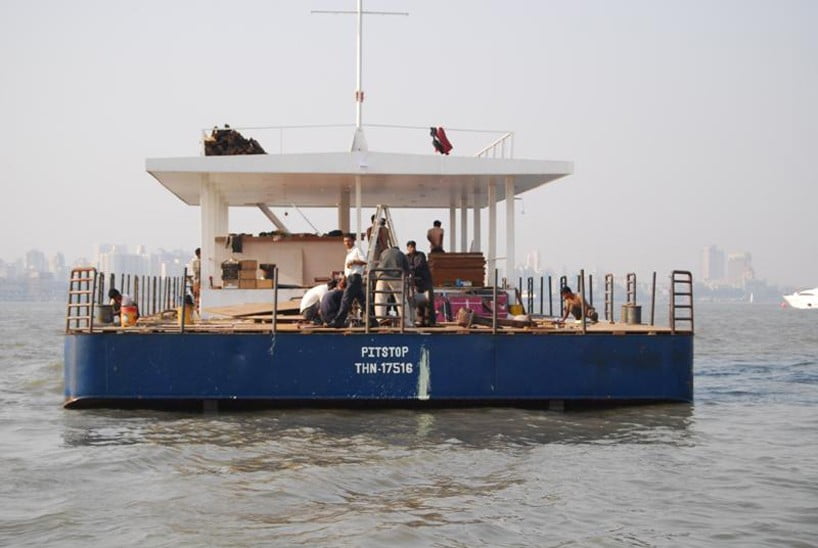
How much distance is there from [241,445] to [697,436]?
596cm

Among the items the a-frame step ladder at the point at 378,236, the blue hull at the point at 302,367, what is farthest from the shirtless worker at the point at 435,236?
the blue hull at the point at 302,367

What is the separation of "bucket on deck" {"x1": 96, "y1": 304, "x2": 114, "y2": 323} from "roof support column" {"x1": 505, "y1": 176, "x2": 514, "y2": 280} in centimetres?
759

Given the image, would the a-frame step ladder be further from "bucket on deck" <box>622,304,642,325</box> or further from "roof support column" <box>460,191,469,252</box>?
"bucket on deck" <box>622,304,642,325</box>

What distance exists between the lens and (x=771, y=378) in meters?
26.4

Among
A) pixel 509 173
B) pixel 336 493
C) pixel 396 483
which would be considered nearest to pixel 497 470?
pixel 396 483

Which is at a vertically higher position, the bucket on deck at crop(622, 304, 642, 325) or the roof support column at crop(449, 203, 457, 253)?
the roof support column at crop(449, 203, 457, 253)

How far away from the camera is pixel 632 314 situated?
62.4 ft

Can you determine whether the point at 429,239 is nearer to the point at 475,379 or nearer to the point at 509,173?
the point at 509,173

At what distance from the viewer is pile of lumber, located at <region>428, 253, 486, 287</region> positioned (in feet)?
68.7

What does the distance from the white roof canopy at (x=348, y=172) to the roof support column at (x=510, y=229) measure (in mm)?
289

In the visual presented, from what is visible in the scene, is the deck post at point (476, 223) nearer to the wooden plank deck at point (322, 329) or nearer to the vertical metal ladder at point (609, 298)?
the vertical metal ladder at point (609, 298)

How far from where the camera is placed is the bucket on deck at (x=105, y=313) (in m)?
16.5

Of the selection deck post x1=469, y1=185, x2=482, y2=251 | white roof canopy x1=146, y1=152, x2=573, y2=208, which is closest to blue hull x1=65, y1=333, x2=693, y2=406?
white roof canopy x1=146, y1=152, x2=573, y2=208

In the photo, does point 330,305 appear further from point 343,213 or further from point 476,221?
point 476,221
